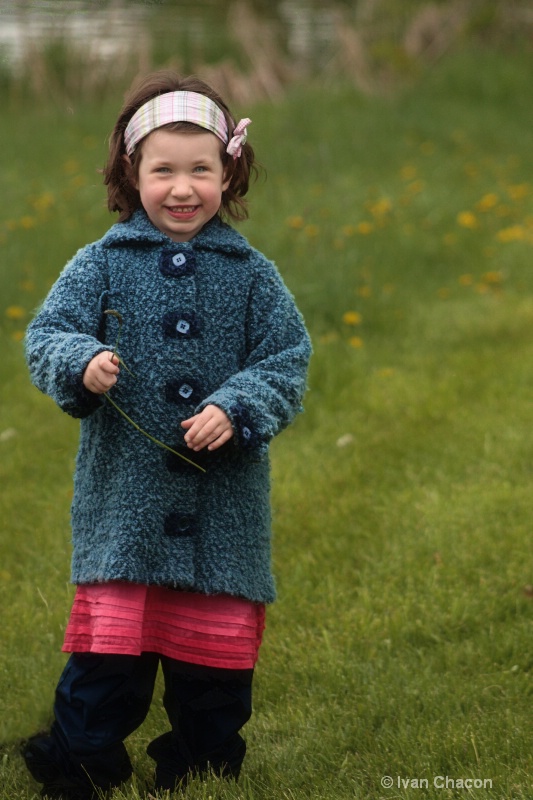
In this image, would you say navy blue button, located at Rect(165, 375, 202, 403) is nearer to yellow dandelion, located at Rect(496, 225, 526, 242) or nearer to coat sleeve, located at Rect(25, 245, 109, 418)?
coat sleeve, located at Rect(25, 245, 109, 418)

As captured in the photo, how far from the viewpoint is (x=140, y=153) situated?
234cm

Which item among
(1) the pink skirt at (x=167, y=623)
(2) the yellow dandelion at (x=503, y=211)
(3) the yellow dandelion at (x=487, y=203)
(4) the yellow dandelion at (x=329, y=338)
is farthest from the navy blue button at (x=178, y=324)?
(2) the yellow dandelion at (x=503, y=211)

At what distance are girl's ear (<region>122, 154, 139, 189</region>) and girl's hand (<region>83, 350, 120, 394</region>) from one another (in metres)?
0.47

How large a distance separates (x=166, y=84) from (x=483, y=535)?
189 centimetres

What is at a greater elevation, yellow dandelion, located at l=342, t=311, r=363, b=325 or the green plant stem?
yellow dandelion, located at l=342, t=311, r=363, b=325

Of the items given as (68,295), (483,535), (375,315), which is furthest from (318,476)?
(68,295)

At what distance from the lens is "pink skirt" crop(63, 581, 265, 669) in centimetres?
231

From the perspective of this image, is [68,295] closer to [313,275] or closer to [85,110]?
[313,275]

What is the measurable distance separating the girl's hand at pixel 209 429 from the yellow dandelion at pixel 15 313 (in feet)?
11.1

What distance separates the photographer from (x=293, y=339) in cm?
239

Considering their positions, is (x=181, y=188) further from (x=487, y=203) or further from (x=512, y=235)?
(x=487, y=203)

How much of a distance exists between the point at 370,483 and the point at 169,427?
1910 millimetres

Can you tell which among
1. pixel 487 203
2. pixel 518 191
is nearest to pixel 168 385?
pixel 487 203

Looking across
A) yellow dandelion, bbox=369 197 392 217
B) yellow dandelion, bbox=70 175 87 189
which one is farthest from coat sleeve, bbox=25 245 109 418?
yellow dandelion, bbox=70 175 87 189
